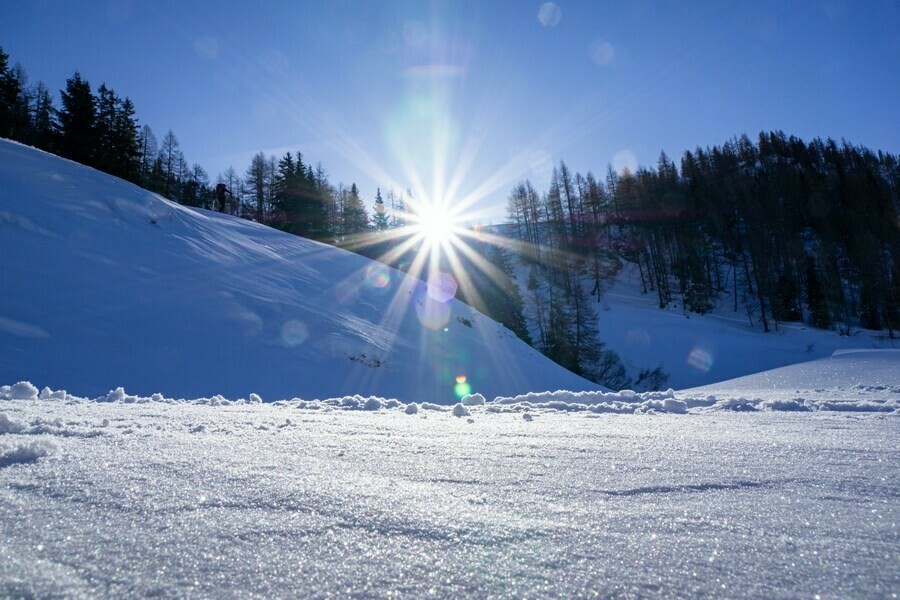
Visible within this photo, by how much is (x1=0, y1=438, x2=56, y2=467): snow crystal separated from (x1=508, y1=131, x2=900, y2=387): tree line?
2474cm

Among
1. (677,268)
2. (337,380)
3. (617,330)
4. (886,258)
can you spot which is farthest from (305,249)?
(886,258)

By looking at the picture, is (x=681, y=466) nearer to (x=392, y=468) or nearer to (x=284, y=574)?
(x=392, y=468)

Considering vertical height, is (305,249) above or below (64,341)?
above

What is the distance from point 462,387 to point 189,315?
6.83 metres

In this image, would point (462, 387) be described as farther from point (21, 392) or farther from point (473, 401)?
point (21, 392)

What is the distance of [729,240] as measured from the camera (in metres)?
43.5

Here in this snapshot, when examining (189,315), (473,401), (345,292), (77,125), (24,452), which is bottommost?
(473,401)

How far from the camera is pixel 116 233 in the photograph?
36.8 feet

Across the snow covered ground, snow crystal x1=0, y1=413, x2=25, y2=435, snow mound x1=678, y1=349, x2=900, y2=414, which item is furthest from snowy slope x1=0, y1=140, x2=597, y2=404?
the snow covered ground

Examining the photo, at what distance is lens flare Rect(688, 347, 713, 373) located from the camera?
25.2 m

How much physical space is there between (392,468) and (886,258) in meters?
55.4

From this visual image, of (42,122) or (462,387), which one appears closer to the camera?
(462,387)

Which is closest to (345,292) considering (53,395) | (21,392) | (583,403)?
(53,395)

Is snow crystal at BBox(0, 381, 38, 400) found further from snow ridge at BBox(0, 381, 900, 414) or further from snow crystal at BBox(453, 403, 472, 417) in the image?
snow crystal at BBox(453, 403, 472, 417)
